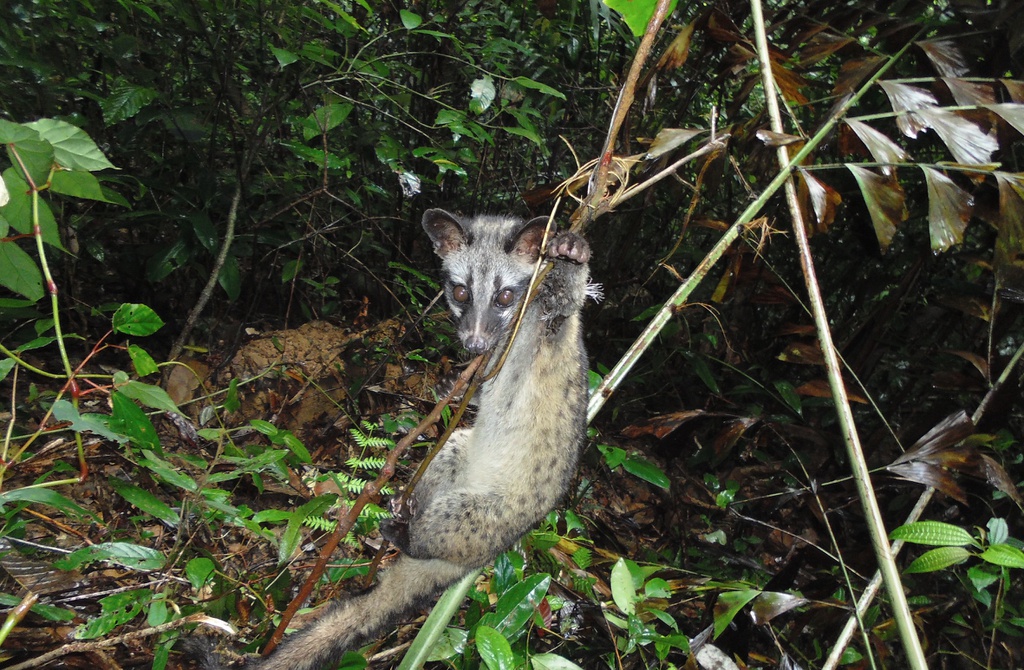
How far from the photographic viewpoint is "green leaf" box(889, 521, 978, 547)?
218 centimetres

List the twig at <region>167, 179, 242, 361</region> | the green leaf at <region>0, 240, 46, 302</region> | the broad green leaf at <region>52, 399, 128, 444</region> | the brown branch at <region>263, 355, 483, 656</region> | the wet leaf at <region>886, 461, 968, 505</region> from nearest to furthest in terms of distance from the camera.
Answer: the broad green leaf at <region>52, 399, 128, 444</region>
the green leaf at <region>0, 240, 46, 302</region>
the brown branch at <region>263, 355, 483, 656</region>
the wet leaf at <region>886, 461, 968, 505</region>
the twig at <region>167, 179, 242, 361</region>

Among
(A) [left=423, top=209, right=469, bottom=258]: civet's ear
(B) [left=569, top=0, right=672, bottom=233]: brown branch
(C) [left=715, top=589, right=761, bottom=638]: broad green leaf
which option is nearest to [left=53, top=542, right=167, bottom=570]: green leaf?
(B) [left=569, top=0, right=672, bottom=233]: brown branch

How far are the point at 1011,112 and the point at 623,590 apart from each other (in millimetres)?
2361

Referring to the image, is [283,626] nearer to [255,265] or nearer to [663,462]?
[255,265]

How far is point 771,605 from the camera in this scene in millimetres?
2646

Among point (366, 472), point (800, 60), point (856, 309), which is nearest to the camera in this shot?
point (800, 60)

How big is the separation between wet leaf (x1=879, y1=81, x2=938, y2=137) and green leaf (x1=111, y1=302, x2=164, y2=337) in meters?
2.78

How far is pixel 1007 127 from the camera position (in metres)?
2.98

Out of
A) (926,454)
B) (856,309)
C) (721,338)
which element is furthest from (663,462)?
(926,454)

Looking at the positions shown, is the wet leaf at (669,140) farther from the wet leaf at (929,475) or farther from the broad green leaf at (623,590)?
the broad green leaf at (623,590)

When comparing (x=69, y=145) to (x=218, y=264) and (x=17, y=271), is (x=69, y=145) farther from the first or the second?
(x=218, y=264)

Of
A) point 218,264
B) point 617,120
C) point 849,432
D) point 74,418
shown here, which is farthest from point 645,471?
point 218,264

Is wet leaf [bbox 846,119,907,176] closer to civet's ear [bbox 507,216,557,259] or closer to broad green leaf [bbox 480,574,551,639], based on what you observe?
civet's ear [bbox 507,216,557,259]

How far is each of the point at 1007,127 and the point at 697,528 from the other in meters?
3.87
